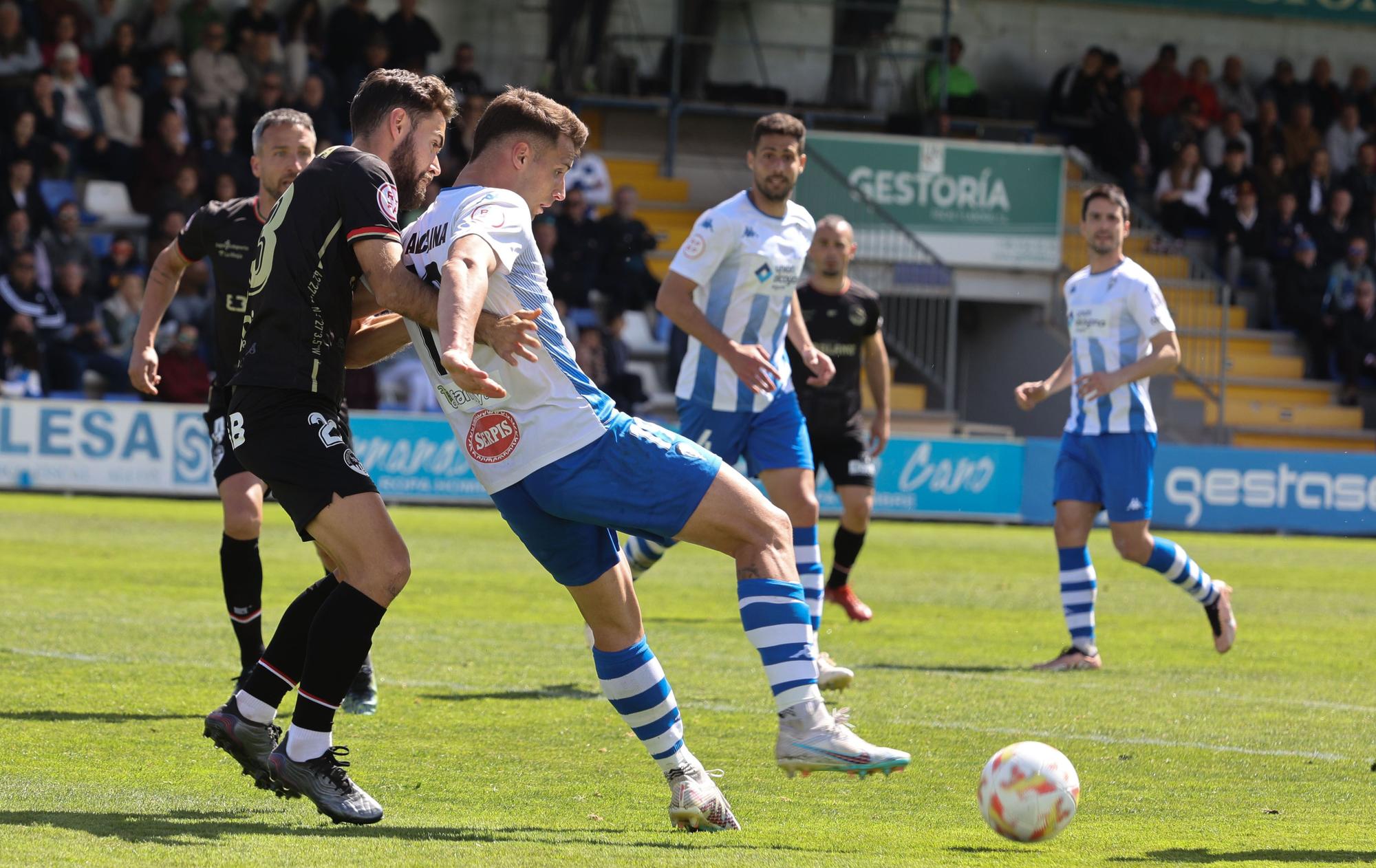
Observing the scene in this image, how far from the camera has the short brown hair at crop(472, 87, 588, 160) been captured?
493 cm

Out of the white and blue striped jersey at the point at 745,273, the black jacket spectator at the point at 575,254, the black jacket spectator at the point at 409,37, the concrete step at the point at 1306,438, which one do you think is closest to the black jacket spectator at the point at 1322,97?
the concrete step at the point at 1306,438

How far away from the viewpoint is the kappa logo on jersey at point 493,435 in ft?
15.8

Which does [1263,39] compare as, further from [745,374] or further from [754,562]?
[754,562]

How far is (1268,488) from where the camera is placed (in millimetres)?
19703

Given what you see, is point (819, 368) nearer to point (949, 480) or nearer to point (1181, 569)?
point (1181, 569)

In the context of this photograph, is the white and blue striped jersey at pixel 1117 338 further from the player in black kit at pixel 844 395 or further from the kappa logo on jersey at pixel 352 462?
the kappa logo on jersey at pixel 352 462

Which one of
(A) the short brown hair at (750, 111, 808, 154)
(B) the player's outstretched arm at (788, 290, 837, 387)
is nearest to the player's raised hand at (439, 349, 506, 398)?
(A) the short brown hair at (750, 111, 808, 154)

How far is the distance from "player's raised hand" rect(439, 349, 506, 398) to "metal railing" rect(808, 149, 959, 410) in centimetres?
1843

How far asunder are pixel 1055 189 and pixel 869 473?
550 inches

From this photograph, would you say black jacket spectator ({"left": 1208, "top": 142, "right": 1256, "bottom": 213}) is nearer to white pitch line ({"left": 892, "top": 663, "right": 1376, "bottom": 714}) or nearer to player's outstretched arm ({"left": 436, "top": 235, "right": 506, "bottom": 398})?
white pitch line ({"left": 892, "top": 663, "right": 1376, "bottom": 714})

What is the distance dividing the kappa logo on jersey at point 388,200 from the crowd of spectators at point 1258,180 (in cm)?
2155

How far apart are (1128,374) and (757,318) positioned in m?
2.02

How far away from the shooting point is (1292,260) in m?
25.1

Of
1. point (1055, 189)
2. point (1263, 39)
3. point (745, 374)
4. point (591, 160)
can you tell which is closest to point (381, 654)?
point (745, 374)
